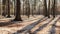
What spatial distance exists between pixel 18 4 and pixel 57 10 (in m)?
47.8

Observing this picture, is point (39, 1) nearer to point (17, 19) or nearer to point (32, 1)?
point (32, 1)

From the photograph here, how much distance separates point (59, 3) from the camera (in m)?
71.8

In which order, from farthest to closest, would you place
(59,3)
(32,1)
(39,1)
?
(59,3), (39,1), (32,1)

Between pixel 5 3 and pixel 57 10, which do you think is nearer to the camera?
pixel 5 3

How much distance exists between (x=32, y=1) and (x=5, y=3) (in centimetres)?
1939

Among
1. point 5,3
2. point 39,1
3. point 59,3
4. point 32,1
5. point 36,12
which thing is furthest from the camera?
point 59,3

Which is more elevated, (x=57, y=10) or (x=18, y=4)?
(x=18, y=4)

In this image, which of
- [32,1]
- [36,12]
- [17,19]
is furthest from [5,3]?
[36,12]

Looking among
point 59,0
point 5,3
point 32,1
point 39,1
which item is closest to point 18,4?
point 5,3

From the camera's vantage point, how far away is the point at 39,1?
5775cm

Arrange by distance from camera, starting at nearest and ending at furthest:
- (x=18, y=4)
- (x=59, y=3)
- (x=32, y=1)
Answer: (x=18, y=4) → (x=32, y=1) → (x=59, y=3)

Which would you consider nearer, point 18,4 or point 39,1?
point 18,4

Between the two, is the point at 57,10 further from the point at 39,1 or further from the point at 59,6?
the point at 39,1

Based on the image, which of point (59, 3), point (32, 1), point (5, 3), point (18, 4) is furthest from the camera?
point (59, 3)
